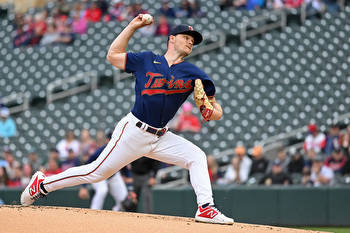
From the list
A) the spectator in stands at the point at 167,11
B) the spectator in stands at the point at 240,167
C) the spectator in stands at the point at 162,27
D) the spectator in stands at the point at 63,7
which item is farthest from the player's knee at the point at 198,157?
the spectator in stands at the point at 63,7

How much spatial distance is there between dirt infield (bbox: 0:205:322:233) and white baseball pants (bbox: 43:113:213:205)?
0.28m

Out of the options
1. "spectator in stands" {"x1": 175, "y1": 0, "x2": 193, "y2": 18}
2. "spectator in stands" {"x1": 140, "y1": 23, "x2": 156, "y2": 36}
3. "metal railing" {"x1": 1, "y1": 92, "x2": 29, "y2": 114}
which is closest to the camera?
"metal railing" {"x1": 1, "y1": 92, "x2": 29, "y2": 114}

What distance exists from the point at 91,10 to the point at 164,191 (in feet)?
20.0

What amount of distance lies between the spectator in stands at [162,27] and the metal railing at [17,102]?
2878 millimetres

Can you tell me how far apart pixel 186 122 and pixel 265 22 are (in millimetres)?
3626

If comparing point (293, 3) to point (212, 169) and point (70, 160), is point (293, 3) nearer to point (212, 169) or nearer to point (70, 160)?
point (212, 169)

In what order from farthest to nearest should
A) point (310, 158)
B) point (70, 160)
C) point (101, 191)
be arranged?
point (310, 158) < point (70, 160) < point (101, 191)

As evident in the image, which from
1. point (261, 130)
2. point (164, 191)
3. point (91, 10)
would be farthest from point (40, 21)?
point (164, 191)

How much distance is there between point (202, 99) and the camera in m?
5.04

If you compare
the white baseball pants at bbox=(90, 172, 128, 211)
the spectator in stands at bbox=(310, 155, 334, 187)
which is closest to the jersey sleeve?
the white baseball pants at bbox=(90, 172, 128, 211)

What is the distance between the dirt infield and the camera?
470cm

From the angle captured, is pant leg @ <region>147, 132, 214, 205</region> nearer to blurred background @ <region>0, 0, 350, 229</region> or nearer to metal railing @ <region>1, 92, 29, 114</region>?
blurred background @ <region>0, 0, 350, 229</region>

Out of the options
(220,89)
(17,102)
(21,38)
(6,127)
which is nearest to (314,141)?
(220,89)

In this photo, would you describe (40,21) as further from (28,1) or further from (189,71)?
(189,71)
